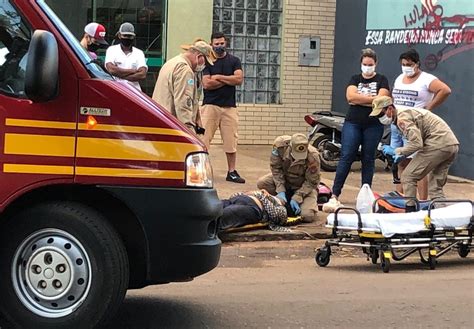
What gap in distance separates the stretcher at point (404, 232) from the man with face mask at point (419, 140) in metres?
1.06

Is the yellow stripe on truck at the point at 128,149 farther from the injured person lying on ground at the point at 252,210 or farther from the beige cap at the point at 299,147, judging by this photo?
the beige cap at the point at 299,147

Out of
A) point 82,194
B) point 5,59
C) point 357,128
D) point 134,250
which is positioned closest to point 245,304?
point 134,250

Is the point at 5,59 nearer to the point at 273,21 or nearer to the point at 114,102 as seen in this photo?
the point at 114,102

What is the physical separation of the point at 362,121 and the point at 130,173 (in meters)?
5.04

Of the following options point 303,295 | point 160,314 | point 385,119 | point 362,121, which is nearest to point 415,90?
point 362,121

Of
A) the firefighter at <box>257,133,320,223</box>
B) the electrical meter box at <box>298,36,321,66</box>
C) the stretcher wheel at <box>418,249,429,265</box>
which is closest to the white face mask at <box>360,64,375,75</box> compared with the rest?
the firefighter at <box>257,133,320,223</box>

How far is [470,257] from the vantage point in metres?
7.31

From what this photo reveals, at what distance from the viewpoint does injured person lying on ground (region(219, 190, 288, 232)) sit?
7.57 m

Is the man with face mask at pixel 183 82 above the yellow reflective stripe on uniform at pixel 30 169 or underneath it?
above

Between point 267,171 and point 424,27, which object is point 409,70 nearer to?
point 267,171

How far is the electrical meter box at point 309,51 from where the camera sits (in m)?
14.7

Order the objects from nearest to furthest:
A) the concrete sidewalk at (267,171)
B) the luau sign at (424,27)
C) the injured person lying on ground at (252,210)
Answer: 1. the injured person lying on ground at (252,210)
2. the concrete sidewalk at (267,171)
3. the luau sign at (424,27)

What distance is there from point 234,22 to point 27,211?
34.6 ft

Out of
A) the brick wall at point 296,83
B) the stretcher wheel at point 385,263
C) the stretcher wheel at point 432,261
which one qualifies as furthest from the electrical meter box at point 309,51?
the stretcher wheel at point 385,263
